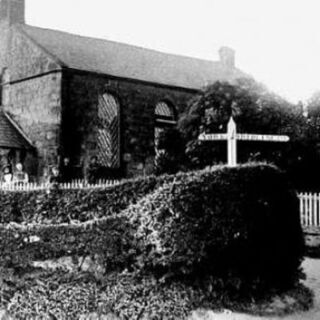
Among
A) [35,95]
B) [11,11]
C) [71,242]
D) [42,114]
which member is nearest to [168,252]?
[71,242]

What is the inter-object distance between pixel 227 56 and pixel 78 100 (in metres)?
16.9

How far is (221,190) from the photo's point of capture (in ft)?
28.3

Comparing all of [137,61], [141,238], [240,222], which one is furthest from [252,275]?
[137,61]

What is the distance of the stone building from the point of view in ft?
83.4

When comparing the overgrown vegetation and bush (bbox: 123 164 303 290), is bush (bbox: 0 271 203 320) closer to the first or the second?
the overgrown vegetation

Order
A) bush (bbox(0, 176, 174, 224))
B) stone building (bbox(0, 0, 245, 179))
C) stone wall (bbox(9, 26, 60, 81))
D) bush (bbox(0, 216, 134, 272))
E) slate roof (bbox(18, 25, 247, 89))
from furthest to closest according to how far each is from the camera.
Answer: slate roof (bbox(18, 25, 247, 89))
stone wall (bbox(9, 26, 60, 81))
stone building (bbox(0, 0, 245, 179))
bush (bbox(0, 176, 174, 224))
bush (bbox(0, 216, 134, 272))

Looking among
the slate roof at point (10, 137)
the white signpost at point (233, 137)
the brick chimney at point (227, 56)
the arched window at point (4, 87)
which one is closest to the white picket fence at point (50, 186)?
the white signpost at point (233, 137)

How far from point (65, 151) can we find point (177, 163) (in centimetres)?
509

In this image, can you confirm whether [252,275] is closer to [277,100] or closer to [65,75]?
[277,100]

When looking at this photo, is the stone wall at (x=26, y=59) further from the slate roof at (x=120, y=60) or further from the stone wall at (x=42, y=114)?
the stone wall at (x=42, y=114)

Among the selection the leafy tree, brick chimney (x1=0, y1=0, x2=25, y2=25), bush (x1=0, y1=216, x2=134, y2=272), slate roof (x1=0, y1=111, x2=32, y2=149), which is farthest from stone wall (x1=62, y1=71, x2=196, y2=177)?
bush (x1=0, y1=216, x2=134, y2=272)

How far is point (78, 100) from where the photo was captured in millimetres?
25859

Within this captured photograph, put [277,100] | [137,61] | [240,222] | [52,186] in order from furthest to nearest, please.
→ [137,61] < [277,100] < [52,186] < [240,222]

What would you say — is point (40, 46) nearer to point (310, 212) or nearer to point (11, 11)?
point (11, 11)
